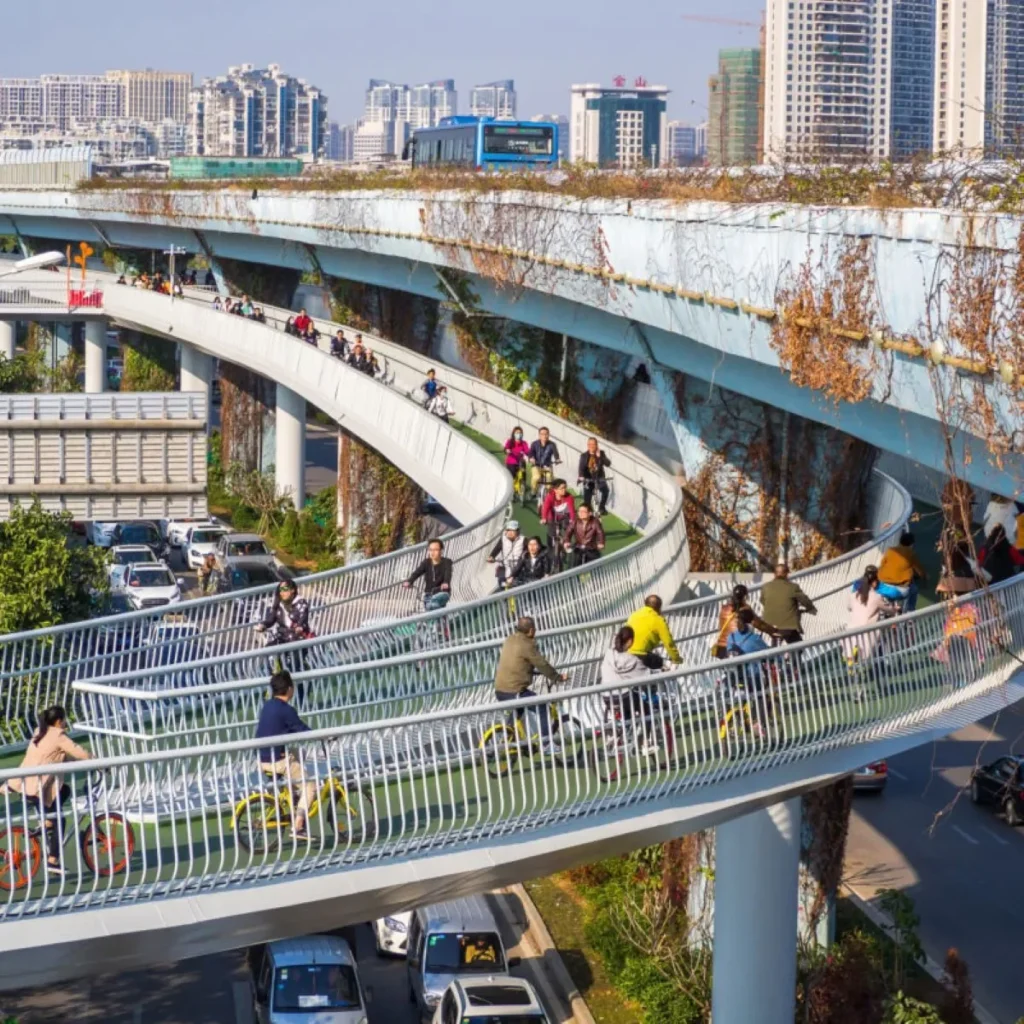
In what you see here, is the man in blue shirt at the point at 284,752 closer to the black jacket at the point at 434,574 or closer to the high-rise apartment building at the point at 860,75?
the black jacket at the point at 434,574

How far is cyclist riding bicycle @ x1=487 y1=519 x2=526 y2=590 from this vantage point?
55.4ft

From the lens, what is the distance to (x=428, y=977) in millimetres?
19078

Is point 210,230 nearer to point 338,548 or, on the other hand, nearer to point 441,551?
point 338,548

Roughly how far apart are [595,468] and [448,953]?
5.62 meters

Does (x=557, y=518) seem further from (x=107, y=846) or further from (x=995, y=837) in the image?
(x=995, y=837)

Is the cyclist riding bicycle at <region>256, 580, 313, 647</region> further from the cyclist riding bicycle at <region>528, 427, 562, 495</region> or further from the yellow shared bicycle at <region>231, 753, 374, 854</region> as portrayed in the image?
the cyclist riding bicycle at <region>528, 427, 562, 495</region>

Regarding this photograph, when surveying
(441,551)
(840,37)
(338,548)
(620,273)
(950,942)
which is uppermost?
(840,37)

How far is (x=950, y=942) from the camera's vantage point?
21.8 m

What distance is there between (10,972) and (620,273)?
445 inches

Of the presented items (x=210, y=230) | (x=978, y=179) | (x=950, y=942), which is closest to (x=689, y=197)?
(x=978, y=179)

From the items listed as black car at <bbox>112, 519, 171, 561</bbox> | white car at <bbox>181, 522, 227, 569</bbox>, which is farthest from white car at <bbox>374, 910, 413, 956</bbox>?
black car at <bbox>112, 519, 171, 561</bbox>

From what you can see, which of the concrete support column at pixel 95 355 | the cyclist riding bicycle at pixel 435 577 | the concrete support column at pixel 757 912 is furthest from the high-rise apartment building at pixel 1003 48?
the concrete support column at pixel 757 912

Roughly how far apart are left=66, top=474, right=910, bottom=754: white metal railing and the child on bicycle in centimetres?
92

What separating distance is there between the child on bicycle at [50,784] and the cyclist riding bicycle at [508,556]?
6369mm
